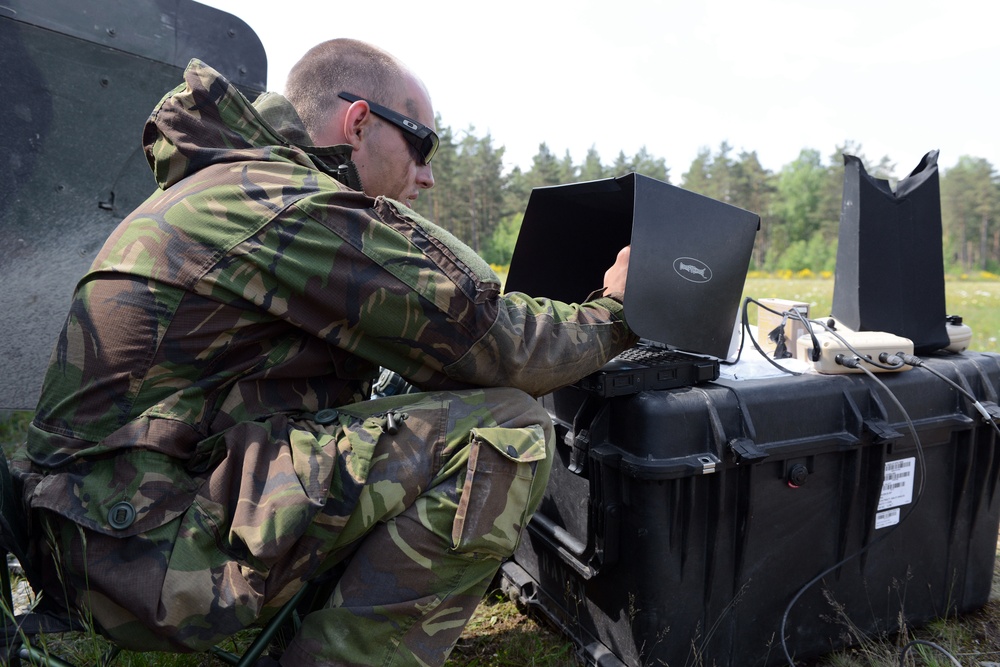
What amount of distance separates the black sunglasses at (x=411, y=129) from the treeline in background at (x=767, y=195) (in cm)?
4120

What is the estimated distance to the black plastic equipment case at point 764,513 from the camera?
185 centimetres

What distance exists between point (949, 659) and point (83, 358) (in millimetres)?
2465

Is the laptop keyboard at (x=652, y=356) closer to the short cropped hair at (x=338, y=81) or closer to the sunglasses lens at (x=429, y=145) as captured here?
the sunglasses lens at (x=429, y=145)

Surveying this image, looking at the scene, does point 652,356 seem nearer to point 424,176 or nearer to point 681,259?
point 681,259

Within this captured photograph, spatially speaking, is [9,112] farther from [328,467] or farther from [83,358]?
[328,467]

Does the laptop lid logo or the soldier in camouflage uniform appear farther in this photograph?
the laptop lid logo

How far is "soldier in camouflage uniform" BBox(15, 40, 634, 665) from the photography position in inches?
54.7

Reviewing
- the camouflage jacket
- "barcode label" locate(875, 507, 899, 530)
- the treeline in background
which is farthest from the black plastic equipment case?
the treeline in background

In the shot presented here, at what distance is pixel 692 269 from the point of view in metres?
1.86

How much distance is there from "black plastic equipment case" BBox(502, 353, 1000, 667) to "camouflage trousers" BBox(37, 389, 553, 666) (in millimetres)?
394

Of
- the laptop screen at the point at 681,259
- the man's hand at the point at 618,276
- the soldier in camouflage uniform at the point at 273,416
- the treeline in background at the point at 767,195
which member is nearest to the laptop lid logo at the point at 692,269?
the laptop screen at the point at 681,259

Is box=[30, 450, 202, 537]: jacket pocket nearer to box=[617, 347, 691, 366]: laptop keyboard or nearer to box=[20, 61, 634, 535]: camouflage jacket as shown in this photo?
box=[20, 61, 634, 535]: camouflage jacket

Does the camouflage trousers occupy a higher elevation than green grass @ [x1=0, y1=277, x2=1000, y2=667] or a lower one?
higher

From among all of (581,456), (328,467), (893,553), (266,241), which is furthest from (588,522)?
(266,241)
